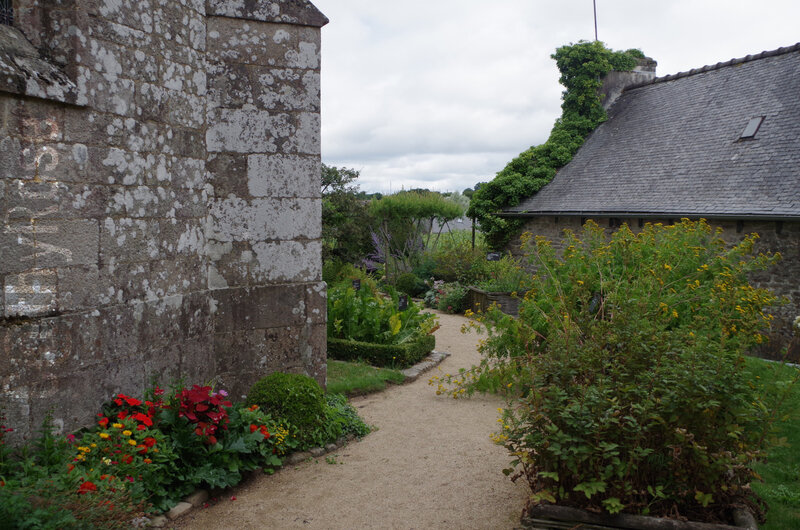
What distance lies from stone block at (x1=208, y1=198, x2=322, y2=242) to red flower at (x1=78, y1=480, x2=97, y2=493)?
2.34 meters

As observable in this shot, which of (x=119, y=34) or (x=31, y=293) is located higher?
(x=119, y=34)

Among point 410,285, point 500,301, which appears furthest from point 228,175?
point 410,285

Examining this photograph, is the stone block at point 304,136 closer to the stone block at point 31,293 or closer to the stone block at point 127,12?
the stone block at point 127,12

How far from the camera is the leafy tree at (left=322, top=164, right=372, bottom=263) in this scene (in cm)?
1706

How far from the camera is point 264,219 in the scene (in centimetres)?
538

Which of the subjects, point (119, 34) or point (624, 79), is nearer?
point (119, 34)

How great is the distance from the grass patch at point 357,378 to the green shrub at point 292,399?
1.63 metres

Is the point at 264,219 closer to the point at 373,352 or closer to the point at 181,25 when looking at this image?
the point at 181,25

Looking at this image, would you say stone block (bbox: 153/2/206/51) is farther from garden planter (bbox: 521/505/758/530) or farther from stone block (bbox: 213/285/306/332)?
garden planter (bbox: 521/505/758/530)

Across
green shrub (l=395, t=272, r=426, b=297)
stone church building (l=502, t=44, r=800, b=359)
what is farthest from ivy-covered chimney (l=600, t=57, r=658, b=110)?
green shrub (l=395, t=272, r=426, b=297)

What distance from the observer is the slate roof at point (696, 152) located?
1130 centimetres

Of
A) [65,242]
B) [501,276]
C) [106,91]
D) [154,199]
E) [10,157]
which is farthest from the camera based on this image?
[501,276]

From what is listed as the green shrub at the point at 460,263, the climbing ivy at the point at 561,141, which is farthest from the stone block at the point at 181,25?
the climbing ivy at the point at 561,141

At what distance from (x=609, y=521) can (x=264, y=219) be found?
354 centimetres
